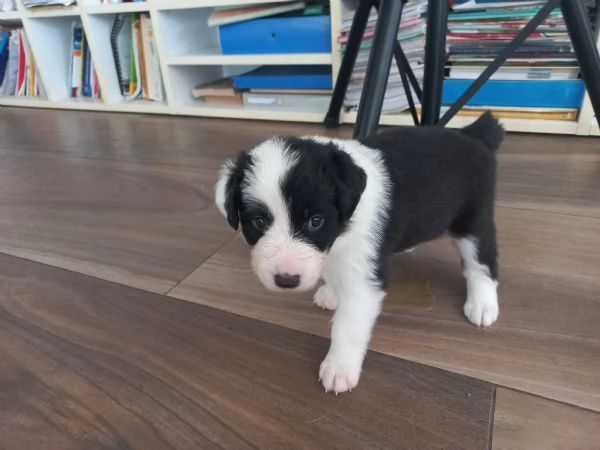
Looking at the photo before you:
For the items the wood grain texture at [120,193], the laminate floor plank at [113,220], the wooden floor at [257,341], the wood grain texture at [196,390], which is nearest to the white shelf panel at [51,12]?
the wood grain texture at [120,193]

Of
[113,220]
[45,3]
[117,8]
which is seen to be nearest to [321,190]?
[113,220]

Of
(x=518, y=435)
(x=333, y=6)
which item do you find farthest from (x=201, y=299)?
(x=333, y=6)

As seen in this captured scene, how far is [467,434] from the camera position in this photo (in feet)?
2.27

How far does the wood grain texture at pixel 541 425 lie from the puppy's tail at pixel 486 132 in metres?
0.50

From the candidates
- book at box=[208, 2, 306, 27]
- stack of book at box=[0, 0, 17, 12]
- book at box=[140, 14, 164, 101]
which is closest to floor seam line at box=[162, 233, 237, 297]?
book at box=[208, 2, 306, 27]

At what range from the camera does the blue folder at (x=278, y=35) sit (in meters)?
2.07

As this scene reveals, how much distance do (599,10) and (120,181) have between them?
1.86 meters

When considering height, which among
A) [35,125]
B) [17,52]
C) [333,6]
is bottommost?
[35,125]

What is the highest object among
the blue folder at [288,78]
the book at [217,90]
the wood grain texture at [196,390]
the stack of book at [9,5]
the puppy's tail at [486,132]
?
the stack of book at [9,5]

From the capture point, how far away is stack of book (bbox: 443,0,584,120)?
5.66ft

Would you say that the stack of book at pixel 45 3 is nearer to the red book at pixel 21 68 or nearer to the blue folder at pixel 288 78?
the red book at pixel 21 68

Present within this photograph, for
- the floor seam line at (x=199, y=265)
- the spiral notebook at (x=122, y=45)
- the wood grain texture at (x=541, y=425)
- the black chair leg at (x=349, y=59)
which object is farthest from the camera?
the spiral notebook at (x=122, y=45)

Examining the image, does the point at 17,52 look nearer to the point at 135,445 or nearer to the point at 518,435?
the point at 135,445

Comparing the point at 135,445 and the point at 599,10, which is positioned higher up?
the point at 599,10
